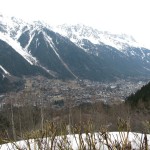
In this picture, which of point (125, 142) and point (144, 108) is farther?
point (144, 108)

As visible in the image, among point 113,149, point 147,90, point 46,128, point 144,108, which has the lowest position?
point 113,149

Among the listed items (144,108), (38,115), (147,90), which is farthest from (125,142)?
(38,115)

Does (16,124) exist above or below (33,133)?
above

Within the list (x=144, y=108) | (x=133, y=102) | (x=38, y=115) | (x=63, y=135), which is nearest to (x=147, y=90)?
(x=133, y=102)

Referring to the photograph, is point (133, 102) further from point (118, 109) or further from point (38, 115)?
point (38, 115)

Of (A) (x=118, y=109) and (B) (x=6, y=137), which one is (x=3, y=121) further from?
(B) (x=6, y=137)

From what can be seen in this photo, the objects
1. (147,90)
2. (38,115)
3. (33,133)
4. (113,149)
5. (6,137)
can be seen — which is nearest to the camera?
(113,149)

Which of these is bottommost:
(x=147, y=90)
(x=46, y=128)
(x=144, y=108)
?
(x=46, y=128)

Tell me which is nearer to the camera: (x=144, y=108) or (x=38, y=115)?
(x=144, y=108)

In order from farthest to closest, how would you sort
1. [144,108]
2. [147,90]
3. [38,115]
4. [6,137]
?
[38,115]
[147,90]
[144,108]
[6,137]
